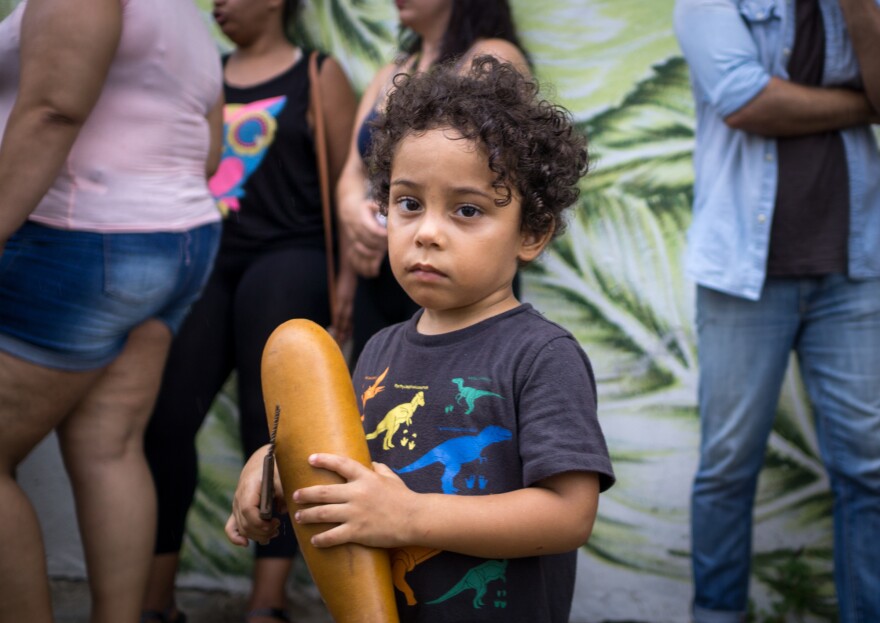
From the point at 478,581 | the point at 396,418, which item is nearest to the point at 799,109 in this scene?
the point at 396,418

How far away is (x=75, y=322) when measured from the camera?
7.70 ft

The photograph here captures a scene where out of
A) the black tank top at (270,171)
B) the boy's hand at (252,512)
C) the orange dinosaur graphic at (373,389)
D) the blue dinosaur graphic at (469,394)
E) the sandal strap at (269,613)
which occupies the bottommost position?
the sandal strap at (269,613)

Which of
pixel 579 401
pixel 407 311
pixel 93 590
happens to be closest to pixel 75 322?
pixel 93 590

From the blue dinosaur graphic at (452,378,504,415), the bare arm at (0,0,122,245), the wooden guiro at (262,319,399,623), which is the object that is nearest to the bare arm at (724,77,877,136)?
the blue dinosaur graphic at (452,378,504,415)

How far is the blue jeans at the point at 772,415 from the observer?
106 inches

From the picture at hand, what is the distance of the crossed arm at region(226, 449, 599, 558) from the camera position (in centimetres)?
148

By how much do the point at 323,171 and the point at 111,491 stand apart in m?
1.32

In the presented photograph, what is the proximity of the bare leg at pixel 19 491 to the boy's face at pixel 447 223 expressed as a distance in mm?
1084

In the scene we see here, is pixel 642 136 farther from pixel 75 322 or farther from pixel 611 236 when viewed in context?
pixel 75 322

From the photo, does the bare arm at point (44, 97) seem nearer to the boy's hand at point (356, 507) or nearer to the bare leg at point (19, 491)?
the bare leg at point (19, 491)

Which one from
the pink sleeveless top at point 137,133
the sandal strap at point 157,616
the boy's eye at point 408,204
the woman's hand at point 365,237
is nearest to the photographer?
the boy's eye at point 408,204

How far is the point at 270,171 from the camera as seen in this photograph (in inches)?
137

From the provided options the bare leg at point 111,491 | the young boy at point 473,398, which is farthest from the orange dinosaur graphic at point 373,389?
the bare leg at point 111,491

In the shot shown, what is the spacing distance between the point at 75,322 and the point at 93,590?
0.74 m
